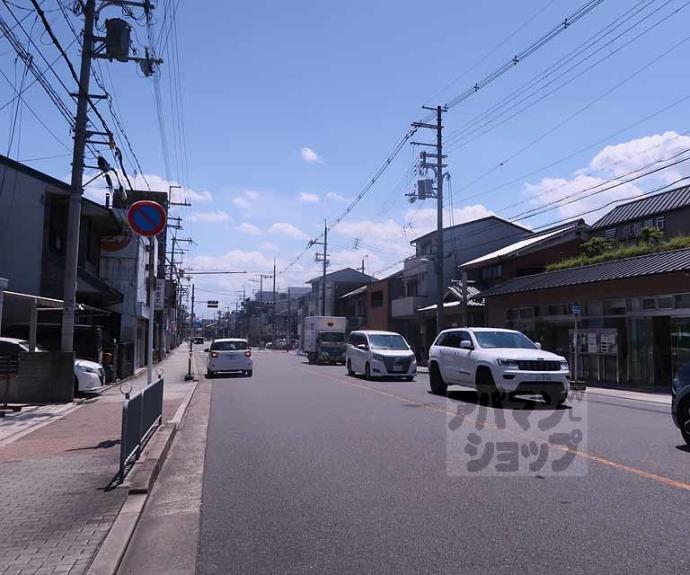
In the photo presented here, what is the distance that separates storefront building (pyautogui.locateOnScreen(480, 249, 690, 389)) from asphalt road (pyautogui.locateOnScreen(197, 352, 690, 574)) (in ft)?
34.1

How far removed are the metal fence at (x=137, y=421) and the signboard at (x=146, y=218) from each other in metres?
2.27

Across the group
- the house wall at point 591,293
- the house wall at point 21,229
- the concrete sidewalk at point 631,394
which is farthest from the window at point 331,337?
the house wall at point 21,229

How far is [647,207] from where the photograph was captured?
32719mm

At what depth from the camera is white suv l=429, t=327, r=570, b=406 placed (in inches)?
534

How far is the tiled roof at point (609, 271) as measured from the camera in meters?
20.8

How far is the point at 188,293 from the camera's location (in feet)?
335

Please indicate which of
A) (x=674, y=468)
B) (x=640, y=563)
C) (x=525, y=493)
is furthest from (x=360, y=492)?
(x=674, y=468)

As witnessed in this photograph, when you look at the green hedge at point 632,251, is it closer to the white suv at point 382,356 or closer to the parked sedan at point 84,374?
the white suv at point 382,356

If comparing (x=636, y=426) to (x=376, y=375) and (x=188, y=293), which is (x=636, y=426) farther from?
(x=188, y=293)

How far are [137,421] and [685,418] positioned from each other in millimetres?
7409

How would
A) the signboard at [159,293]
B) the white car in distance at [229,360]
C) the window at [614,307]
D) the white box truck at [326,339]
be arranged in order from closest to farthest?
the window at [614,307], the white car in distance at [229,360], the signboard at [159,293], the white box truck at [326,339]

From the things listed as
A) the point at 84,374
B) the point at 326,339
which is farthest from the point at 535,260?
the point at 84,374

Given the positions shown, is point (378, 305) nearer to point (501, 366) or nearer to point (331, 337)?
point (331, 337)

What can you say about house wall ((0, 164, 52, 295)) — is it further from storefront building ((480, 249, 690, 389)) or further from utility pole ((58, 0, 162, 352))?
storefront building ((480, 249, 690, 389))
